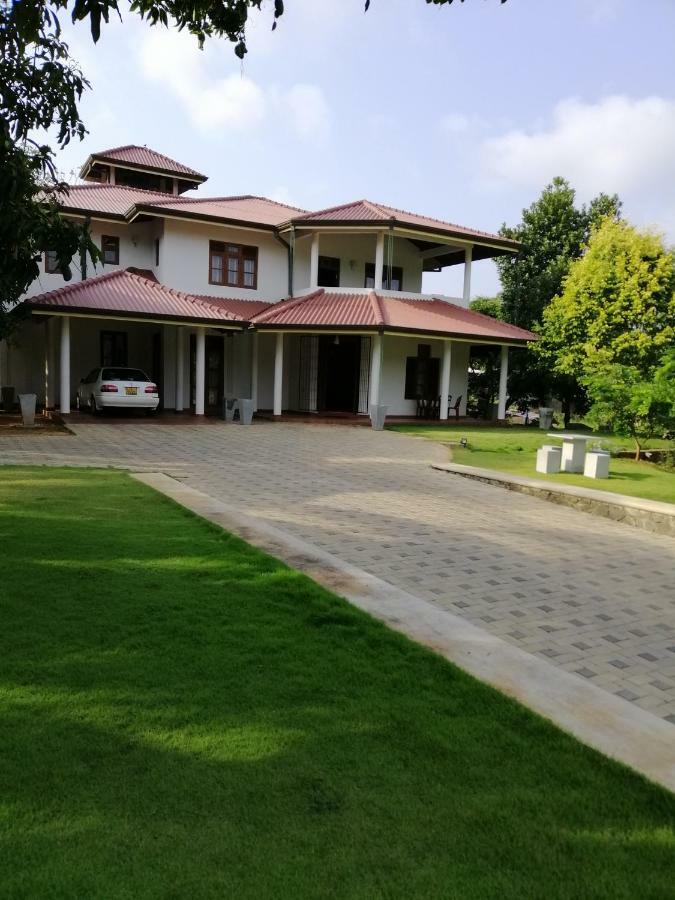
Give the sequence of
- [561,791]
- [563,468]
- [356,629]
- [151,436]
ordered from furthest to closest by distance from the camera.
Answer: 1. [151,436]
2. [563,468]
3. [356,629]
4. [561,791]

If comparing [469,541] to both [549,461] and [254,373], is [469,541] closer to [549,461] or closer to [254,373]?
[549,461]

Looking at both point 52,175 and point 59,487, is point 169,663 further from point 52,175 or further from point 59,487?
point 59,487

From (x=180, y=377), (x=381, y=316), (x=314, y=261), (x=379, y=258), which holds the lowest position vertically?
(x=180, y=377)

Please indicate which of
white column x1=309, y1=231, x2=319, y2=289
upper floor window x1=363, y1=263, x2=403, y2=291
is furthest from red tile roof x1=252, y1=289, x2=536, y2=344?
upper floor window x1=363, y1=263, x2=403, y2=291

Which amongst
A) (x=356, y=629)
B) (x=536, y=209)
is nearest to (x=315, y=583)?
(x=356, y=629)

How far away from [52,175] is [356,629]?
4.03 m

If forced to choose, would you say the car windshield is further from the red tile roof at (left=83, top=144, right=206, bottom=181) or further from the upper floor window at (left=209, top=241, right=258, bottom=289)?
the red tile roof at (left=83, top=144, right=206, bottom=181)

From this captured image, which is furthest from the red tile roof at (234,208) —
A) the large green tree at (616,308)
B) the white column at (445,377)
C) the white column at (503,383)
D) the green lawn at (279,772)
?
the green lawn at (279,772)

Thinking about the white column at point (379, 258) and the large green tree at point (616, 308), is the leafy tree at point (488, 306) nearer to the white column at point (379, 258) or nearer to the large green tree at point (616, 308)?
the large green tree at point (616, 308)

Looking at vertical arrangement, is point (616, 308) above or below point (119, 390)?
above

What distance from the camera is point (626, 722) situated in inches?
130

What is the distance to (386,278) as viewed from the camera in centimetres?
2683

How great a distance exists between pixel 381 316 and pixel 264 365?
17.8ft

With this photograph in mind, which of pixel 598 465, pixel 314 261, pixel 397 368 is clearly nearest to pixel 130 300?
pixel 314 261
